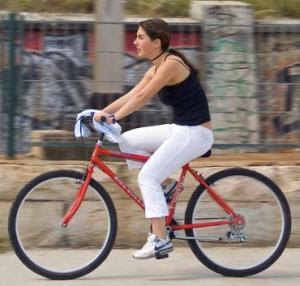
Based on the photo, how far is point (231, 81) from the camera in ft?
23.6

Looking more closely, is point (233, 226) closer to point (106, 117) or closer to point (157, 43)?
point (106, 117)

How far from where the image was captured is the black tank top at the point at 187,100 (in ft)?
18.4

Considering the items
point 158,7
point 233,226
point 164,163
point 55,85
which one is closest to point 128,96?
point 164,163

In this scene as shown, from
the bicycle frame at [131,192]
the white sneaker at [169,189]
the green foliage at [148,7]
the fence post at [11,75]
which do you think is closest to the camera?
the bicycle frame at [131,192]

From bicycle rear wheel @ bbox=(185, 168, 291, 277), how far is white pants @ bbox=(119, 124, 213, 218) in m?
0.32

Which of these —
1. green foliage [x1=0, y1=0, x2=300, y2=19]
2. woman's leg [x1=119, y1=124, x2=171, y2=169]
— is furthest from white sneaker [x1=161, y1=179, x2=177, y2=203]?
green foliage [x1=0, y1=0, x2=300, y2=19]

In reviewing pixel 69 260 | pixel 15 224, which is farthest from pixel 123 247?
pixel 15 224

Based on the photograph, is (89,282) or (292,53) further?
(292,53)

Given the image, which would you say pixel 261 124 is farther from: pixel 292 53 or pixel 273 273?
pixel 273 273

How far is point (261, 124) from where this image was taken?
7.28 metres

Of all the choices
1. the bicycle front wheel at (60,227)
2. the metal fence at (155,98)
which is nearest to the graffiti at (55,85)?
the metal fence at (155,98)

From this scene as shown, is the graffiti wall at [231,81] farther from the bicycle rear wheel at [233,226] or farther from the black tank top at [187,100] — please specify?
the black tank top at [187,100]

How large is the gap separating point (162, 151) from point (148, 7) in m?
7.05

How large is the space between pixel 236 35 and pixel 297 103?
2.52ft
